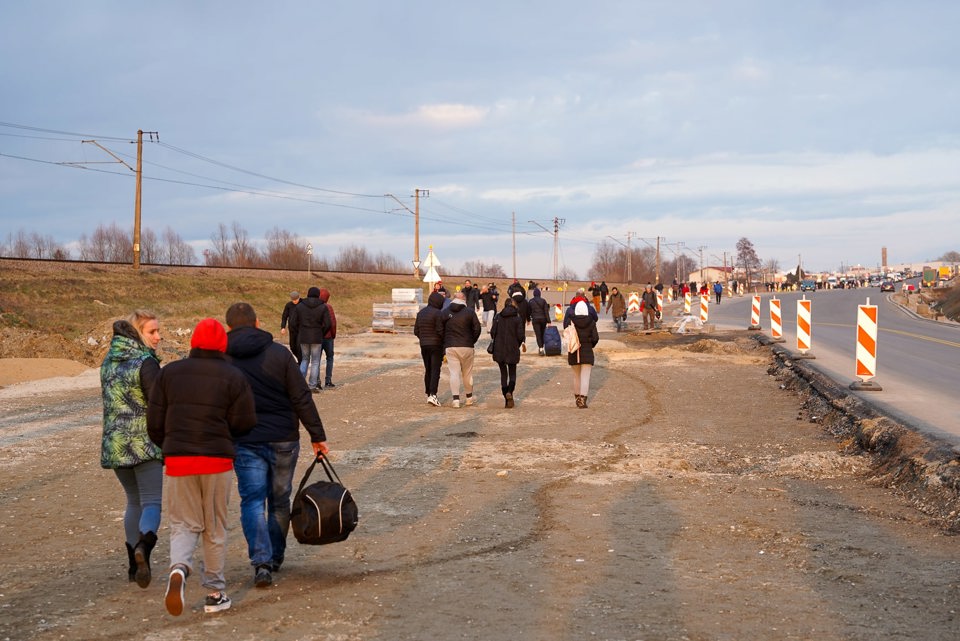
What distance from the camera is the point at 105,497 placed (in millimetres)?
9477

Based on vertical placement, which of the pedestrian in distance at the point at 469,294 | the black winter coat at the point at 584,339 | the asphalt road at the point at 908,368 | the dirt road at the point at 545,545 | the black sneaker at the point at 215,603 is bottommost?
the dirt road at the point at 545,545

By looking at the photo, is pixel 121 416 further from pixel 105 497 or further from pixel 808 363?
pixel 808 363

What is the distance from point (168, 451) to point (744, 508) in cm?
497

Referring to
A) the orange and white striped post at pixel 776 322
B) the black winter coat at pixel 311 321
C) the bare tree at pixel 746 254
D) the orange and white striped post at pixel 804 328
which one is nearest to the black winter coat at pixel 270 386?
the black winter coat at pixel 311 321

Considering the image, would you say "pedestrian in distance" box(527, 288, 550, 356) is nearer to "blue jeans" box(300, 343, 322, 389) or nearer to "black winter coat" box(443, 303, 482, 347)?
"blue jeans" box(300, 343, 322, 389)

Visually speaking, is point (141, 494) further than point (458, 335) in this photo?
No

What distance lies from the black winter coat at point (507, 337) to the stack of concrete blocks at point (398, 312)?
2165 cm

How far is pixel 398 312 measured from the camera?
1505 inches

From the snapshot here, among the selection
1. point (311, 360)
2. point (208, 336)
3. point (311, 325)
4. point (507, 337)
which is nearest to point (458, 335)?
point (507, 337)

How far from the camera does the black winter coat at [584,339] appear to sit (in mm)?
15344

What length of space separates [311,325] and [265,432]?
475 inches

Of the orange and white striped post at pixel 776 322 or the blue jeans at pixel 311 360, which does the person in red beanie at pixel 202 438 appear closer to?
the blue jeans at pixel 311 360

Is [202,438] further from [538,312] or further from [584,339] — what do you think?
[538,312]

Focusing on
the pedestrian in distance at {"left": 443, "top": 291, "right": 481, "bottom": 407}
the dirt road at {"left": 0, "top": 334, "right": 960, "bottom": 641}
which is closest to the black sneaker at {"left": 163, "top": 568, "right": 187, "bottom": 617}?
the dirt road at {"left": 0, "top": 334, "right": 960, "bottom": 641}
